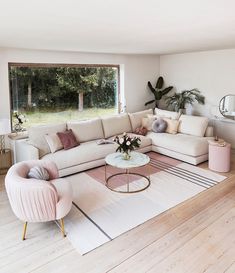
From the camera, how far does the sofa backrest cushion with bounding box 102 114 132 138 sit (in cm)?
564

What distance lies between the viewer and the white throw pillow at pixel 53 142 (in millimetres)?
4570

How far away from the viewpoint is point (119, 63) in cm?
662

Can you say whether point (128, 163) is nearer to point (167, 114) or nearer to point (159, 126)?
point (159, 126)

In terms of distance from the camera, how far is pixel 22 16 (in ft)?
7.86

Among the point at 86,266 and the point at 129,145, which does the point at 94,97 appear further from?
the point at 86,266

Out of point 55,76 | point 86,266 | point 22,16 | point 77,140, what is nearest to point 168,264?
point 86,266

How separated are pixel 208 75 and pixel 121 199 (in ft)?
14.1

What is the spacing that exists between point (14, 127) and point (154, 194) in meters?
3.34

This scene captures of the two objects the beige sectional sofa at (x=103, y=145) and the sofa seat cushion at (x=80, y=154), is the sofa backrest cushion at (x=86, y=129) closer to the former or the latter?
the beige sectional sofa at (x=103, y=145)

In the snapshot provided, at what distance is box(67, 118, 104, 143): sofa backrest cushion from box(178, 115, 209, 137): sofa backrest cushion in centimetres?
193

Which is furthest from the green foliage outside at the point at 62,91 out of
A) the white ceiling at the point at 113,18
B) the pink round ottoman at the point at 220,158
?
the pink round ottoman at the point at 220,158

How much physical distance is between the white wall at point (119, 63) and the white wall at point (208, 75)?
688 mm

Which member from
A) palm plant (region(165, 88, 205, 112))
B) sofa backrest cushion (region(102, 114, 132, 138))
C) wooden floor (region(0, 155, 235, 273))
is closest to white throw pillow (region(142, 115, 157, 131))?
sofa backrest cushion (region(102, 114, 132, 138))

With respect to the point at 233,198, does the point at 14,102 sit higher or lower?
higher
